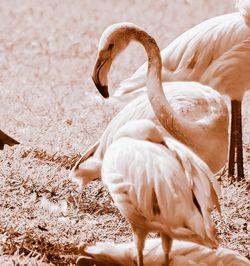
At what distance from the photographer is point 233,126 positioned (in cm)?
402

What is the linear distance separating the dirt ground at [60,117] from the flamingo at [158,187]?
46 centimetres

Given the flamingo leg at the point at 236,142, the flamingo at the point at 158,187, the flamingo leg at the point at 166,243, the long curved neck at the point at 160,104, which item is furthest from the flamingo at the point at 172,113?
the flamingo leg at the point at 236,142

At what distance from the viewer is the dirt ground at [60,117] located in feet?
10.7

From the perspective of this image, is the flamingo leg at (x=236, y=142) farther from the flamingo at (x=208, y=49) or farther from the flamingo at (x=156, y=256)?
the flamingo at (x=156, y=256)

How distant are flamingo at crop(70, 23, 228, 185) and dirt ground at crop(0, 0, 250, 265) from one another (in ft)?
0.98

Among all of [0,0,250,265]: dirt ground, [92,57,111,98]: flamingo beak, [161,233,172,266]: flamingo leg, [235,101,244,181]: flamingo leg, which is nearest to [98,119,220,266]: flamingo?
[161,233,172,266]: flamingo leg

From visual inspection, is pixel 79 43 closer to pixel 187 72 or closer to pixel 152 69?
pixel 187 72

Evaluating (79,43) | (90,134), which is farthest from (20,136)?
(79,43)

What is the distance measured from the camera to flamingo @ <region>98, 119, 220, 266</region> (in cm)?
256

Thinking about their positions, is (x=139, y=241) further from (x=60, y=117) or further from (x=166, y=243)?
(x=60, y=117)

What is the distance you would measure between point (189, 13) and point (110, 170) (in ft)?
16.0

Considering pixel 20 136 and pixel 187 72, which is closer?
pixel 187 72

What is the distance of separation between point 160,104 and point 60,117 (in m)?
1.91

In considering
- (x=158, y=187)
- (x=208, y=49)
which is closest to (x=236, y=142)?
(x=208, y=49)
